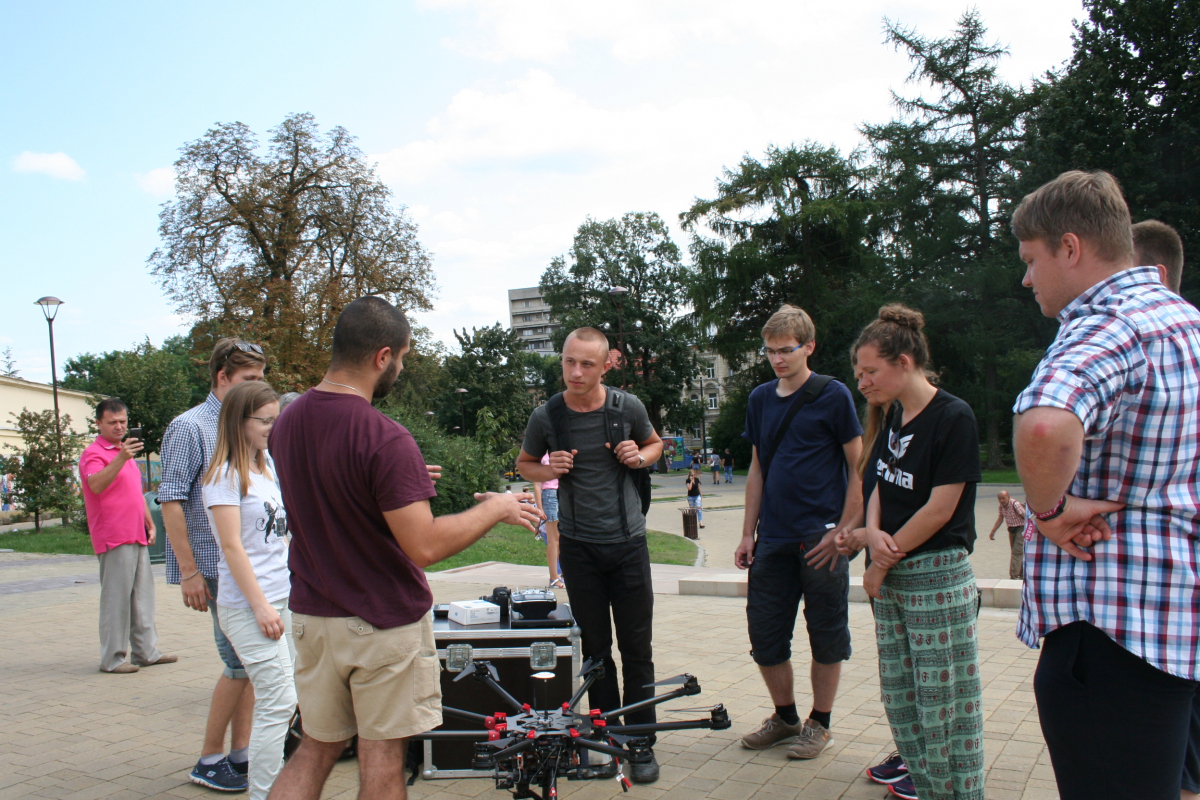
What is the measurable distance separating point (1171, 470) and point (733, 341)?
40.3 m

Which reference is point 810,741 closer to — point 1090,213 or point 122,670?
point 1090,213

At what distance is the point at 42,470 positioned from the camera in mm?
19594

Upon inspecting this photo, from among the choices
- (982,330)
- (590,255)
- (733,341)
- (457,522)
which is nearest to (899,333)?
(457,522)

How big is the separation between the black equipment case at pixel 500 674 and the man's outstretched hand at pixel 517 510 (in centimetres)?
143

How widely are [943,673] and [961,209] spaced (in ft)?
121

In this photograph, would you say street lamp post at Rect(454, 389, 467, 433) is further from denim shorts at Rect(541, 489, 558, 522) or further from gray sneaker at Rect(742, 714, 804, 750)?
gray sneaker at Rect(742, 714, 804, 750)

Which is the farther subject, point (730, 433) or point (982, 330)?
point (730, 433)

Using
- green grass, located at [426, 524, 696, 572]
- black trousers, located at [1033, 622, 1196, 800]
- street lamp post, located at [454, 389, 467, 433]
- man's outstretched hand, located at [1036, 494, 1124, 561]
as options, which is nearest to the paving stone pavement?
black trousers, located at [1033, 622, 1196, 800]

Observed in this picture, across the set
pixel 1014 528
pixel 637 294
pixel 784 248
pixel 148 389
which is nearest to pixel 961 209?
pixel 784 248

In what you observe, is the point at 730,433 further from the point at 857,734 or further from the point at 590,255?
the point at 857,734

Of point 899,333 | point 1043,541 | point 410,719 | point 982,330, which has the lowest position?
point 410,719

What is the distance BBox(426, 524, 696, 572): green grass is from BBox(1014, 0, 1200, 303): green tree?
1790 centimetres

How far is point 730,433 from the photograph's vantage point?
52.8m

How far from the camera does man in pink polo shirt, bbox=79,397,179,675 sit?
251 inches
